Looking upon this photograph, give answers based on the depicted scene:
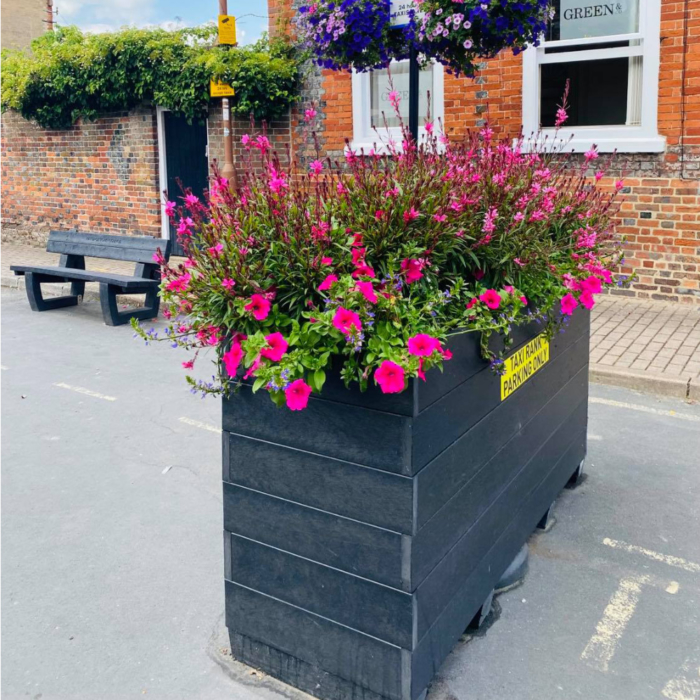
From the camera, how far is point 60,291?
436 inches

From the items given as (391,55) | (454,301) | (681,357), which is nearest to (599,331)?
(681,357)

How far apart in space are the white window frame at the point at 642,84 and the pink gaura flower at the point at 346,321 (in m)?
6.79

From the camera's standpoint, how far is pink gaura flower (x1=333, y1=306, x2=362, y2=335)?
2.34 m

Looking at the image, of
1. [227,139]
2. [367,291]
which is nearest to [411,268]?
[367,291]

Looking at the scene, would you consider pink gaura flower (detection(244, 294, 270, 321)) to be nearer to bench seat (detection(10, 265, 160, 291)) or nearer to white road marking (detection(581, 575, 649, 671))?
white road marking (detection(581, 575, 649, 671))

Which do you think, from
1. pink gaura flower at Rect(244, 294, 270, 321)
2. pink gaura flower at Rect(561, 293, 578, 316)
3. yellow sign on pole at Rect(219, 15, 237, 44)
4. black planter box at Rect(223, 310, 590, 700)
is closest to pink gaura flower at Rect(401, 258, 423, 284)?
black planter box at Rect(223, 310, 590, 700)

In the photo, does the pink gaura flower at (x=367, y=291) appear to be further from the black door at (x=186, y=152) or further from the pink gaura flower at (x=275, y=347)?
the black door at (x=186, y=152)

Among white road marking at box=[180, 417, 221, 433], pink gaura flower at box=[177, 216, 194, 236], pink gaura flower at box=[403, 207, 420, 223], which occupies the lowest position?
white road marking at box=[180, 417, 221, 433]

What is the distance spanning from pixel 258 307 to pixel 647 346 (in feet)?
18.3

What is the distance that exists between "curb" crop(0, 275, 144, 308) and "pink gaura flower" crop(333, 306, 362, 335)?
8.15 meters

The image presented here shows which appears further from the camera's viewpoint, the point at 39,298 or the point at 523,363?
the point at 39,298

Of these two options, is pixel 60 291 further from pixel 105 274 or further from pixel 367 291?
pixel 367 291

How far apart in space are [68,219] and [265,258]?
13.6 m

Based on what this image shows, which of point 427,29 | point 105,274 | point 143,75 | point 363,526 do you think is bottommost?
point 363,526
